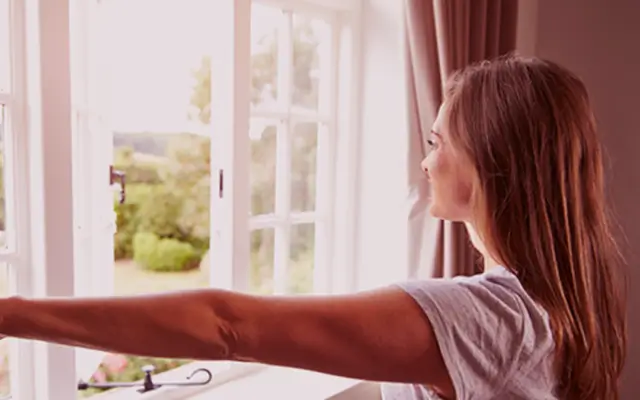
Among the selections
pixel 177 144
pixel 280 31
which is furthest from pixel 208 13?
pixel 177 144

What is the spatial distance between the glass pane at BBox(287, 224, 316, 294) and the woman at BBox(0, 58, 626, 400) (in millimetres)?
933

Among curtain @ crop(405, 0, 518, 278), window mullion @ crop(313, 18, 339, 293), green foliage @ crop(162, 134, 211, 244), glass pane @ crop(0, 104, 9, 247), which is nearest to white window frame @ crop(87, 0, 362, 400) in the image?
window mullion @ crop(313, 18, 339, 293)

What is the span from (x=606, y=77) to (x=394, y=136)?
1.05 m

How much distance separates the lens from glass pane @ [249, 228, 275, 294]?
67.8 inches

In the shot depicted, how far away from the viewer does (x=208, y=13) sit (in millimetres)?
1555

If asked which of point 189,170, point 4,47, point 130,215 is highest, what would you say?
point 4,47

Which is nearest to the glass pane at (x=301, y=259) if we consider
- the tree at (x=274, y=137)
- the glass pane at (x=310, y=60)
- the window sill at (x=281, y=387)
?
the tree at (x=274, y=137)

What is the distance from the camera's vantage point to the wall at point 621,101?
2213 mm

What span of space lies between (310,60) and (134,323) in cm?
136

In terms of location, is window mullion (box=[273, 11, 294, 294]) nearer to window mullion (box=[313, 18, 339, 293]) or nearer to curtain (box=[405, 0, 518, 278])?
window mullion (box=[313, 18, 339, 293])

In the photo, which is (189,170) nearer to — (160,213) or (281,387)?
(160,213)

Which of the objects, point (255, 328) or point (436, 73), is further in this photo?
point (436, 73)

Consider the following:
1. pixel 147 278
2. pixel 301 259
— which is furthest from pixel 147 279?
pixel 301 259

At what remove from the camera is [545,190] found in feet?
2.59
